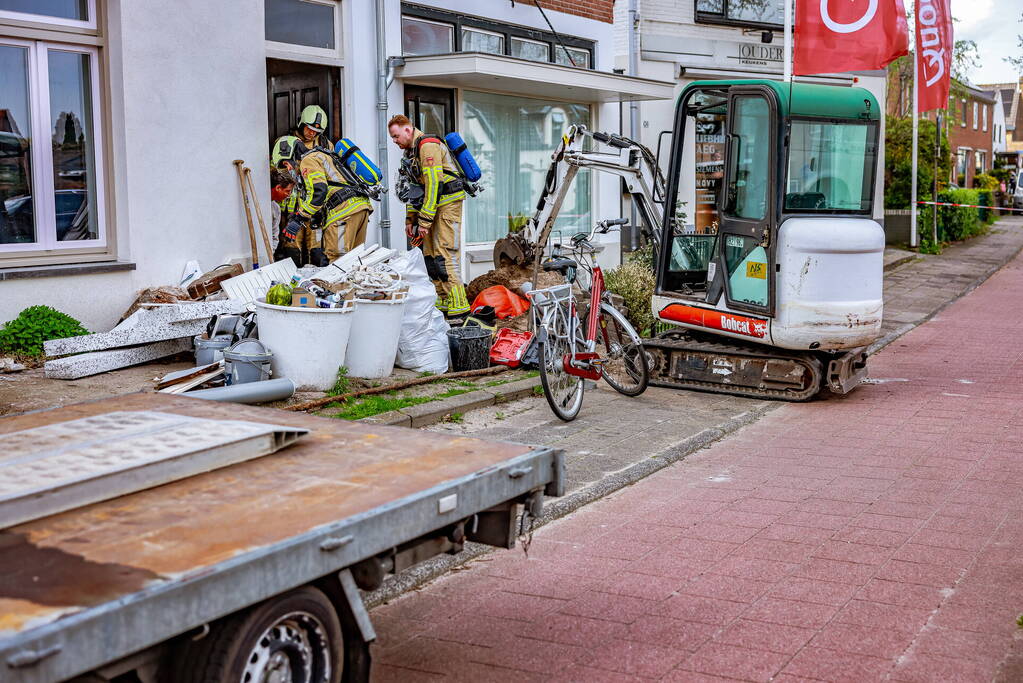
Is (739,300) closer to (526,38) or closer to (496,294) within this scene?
(496,294)

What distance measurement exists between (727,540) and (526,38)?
10971mm

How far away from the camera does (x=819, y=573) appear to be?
5570mm

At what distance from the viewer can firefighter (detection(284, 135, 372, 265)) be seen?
11.2m

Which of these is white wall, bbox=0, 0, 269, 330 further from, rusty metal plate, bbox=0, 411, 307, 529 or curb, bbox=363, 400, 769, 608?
rusty metal plate, bbox=0, 411, 307, 529

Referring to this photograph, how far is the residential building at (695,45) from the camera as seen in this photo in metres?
20.0

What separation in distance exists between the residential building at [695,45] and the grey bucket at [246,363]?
1145 centimetres

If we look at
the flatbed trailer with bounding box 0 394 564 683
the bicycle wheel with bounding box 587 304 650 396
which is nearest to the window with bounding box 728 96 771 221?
the bicycle wheel with bounding box 587 304 650 396

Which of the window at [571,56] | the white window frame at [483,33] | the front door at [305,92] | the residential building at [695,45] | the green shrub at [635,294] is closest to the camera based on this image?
the front door at [305,92]

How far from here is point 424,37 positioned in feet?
45.2

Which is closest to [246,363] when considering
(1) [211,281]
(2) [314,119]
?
(1) [211,281]

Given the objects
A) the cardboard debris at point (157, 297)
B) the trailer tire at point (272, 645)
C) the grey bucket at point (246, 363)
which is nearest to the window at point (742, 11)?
the cardboard debris at point (157, 297)

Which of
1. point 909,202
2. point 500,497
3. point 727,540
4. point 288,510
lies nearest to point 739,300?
point 727,540

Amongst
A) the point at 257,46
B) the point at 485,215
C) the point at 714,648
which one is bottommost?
the point at 714,648

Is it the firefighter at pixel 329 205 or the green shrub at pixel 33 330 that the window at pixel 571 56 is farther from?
the green shrub at pixel 33 330
